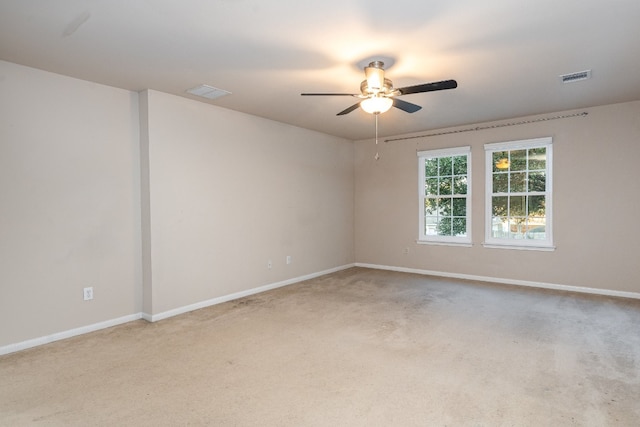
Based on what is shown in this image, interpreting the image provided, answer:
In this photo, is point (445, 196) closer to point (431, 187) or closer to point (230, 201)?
point (431, 187)

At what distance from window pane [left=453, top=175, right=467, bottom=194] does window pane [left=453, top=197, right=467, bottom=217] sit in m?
0.12

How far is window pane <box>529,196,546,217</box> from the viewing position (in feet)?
17.6

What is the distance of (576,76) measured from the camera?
12.1ft

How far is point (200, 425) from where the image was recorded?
206cm

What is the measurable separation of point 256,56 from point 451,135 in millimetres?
4032

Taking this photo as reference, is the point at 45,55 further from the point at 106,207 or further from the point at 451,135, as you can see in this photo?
→ the point at 451,135

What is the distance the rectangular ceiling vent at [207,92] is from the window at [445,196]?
3.66 metres

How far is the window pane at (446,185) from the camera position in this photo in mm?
6188

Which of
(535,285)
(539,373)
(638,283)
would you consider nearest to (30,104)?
(539,373)

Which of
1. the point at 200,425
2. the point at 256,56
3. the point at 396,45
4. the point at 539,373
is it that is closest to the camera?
the point at 200,425

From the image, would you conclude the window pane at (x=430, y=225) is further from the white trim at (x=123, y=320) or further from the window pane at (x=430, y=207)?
the white trim at (x=123, y=320)

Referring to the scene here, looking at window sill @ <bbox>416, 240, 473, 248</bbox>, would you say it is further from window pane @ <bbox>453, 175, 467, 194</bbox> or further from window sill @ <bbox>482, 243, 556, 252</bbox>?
window pane @ <bbox>453, 175, 467, 194</bbox>

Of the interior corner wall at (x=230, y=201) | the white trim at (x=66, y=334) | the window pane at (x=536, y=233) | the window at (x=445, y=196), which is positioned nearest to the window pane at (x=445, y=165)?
the window at (x=445, y=196)

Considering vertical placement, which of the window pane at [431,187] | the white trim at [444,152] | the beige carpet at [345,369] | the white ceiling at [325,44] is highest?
the white ceiling at [325,44]
